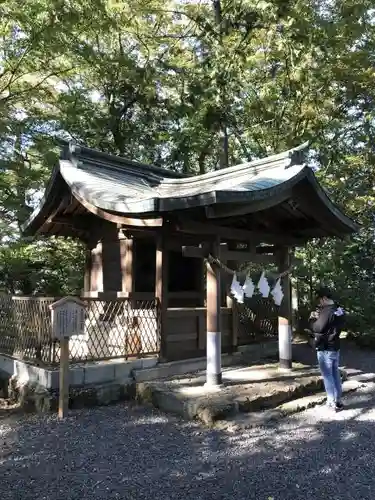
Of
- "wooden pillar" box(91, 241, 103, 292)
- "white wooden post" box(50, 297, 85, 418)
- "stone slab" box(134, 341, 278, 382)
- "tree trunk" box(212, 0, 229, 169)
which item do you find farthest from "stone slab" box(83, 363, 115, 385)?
"tree trunk" box(212, 0, 229, 169)

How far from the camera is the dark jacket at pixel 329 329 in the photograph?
6.11m

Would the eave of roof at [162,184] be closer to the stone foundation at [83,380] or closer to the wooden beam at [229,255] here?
the wooden beam at [229,255]

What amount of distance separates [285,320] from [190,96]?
11321 mm

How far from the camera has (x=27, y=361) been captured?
7.16 m

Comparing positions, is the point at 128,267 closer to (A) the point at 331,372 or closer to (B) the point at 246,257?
(B) the point at 246,257

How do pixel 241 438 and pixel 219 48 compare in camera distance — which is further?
pixel 219 48

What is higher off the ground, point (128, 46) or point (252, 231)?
point (128, 46)

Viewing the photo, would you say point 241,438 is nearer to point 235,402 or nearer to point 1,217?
point 235,402

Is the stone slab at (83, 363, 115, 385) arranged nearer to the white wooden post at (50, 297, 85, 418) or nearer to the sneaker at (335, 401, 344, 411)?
the white wooden post at (50, 297, 85, 418)

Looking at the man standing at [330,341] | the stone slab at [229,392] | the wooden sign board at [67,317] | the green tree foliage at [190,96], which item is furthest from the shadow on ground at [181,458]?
the green tree foliage at [190,96]

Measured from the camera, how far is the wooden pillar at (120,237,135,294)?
339 inches

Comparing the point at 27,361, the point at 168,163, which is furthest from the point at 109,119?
the point at 27,361

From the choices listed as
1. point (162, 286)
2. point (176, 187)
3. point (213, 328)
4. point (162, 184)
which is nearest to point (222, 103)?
point (162, 184)

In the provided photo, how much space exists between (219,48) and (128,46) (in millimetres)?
4679
